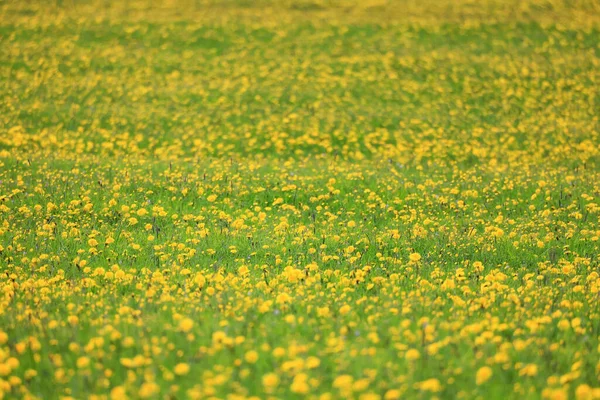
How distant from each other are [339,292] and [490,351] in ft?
6.37

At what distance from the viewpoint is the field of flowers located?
4996 mm

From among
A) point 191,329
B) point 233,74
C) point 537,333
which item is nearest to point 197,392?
point 191,329

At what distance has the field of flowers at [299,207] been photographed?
500cm

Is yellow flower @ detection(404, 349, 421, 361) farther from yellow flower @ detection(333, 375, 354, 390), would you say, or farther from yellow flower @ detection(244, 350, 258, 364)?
yellow flower @ detection(244, 350, 258, 364)

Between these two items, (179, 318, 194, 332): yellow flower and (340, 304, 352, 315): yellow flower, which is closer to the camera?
(179, 318, 194, 332): yellow flower

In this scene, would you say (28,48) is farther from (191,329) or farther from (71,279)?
(191,329)

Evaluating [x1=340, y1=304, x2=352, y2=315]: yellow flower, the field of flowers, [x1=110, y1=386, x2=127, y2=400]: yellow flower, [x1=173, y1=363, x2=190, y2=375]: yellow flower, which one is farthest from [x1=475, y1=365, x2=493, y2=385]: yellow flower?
[x1=110, y1=386, x2=127, y2=400]: yellow flower

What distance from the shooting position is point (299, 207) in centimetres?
1044

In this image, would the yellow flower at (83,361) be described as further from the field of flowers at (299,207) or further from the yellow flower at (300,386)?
the yellow flower at (300,386)

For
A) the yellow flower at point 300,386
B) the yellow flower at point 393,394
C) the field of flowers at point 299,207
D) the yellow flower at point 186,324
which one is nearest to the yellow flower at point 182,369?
the field of flowers at point 299,207

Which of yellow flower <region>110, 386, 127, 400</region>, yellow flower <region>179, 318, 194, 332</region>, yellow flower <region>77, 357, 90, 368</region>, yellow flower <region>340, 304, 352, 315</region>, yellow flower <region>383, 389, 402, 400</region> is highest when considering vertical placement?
yellow flower <region>77, 357, 90, 368</region>

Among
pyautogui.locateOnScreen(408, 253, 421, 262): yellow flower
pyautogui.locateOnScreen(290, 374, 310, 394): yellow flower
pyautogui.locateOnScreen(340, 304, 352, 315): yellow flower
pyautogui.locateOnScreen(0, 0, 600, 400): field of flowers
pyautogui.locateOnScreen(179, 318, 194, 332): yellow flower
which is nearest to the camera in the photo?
pyautogui.locateOnScreen(290, 374, 310, 394): yellow flower

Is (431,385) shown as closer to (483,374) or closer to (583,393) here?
(483,374)

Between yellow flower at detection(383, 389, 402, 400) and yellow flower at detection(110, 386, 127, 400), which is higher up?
yellow flower at detection(110, 386, 127, 400)
